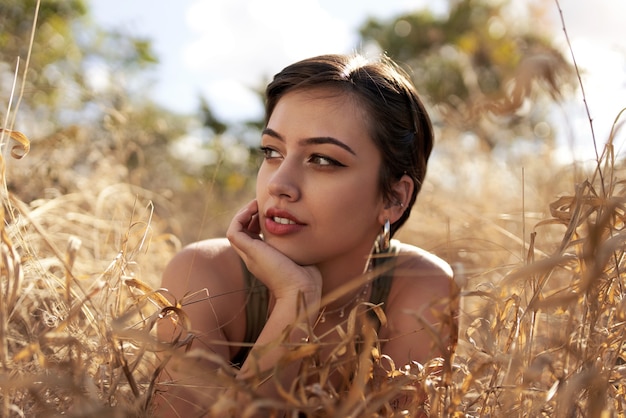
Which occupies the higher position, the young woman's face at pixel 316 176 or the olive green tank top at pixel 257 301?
the young woman's face at pixel 316 176

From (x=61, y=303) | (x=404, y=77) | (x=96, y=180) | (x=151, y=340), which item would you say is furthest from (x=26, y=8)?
(x=151, y=340)

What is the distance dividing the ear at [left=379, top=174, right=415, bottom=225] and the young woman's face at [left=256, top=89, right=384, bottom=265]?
101 millimetres

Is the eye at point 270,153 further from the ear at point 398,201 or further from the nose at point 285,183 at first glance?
the ear at point 398,201

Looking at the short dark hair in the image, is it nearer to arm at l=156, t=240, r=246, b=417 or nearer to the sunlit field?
the sunlit field

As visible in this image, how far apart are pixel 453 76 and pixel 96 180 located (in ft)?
39.0

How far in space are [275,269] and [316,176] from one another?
0.29 m

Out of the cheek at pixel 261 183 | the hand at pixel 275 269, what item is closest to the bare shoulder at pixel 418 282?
the hand at pixel 275 269

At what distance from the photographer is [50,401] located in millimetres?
1349

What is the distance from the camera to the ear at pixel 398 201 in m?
2.01

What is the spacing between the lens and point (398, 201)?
2055mm

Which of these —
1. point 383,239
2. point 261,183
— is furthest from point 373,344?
point 261,183

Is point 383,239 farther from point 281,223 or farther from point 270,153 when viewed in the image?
point 270,153

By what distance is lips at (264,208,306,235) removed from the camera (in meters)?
1.75

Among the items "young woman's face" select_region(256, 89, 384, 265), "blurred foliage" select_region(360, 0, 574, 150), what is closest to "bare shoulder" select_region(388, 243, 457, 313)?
"young woman's face" select_region(256, 89, 384, 265)
